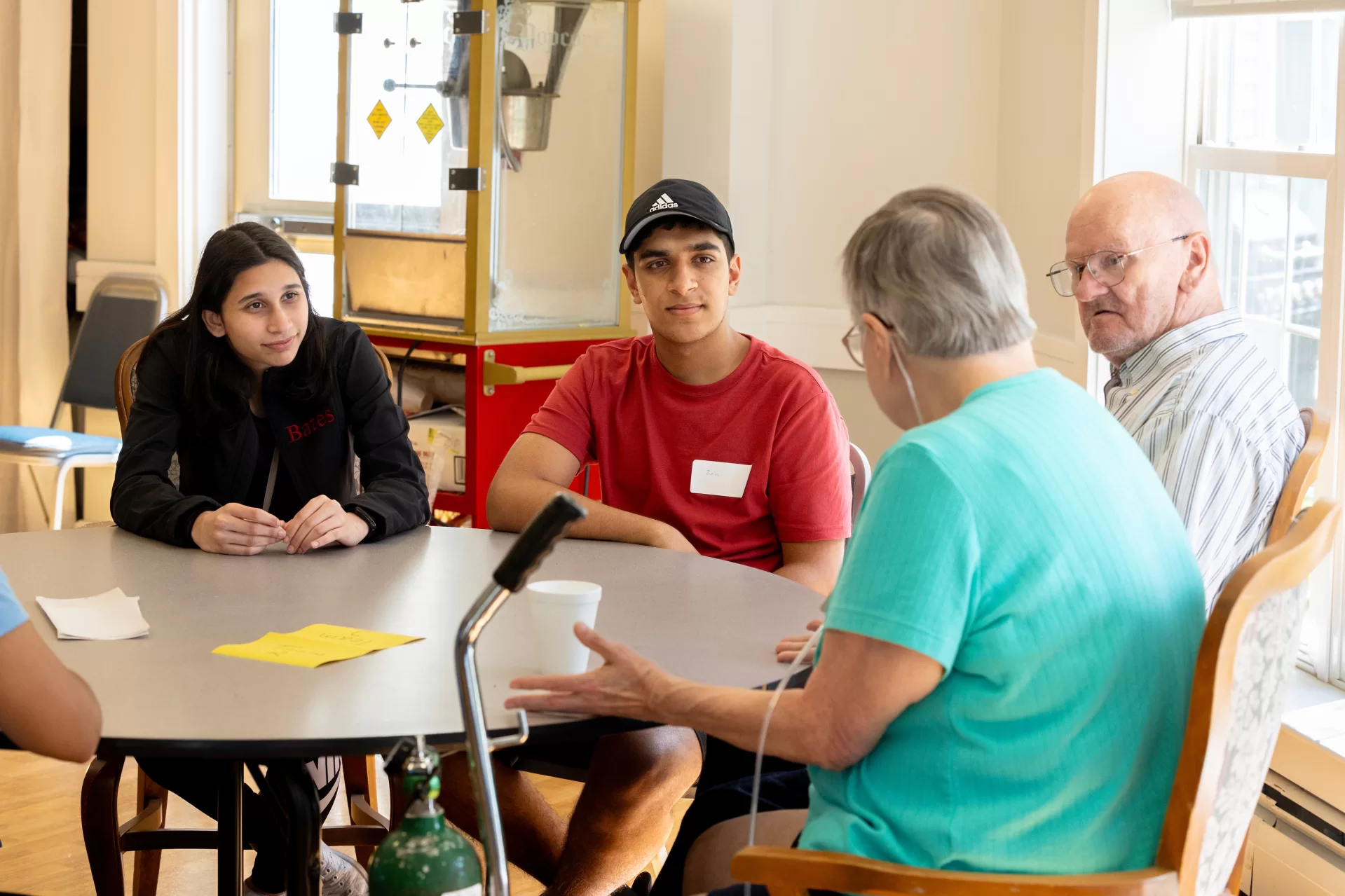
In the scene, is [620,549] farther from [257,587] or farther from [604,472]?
[257,587]

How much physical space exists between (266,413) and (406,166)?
5.84 feet

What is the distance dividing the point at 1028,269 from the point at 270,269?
76.8 inches

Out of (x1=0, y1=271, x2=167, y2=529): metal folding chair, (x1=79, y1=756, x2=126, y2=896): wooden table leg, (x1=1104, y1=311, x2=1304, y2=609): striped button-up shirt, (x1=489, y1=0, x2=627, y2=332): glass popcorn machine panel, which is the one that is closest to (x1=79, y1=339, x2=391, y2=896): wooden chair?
(x1=79, y1=756, x2=126, y2=896): wooden table leg

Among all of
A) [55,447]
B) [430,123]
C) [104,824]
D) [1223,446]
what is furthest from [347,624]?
[55,447]

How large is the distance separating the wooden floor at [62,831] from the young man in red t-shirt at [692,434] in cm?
79

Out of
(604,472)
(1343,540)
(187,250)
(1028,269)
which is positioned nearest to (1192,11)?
(1028,269)

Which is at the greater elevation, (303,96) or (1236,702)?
(303,96)

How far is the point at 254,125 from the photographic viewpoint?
500cm

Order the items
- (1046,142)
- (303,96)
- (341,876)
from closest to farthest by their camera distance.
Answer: (341,876) → (1046,142) → (303,96)

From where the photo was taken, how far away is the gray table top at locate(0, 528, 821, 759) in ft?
4.33

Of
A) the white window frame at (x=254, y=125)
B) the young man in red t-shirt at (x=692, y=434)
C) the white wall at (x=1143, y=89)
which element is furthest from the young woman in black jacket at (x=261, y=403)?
the white window frame at (x=254, y=125)

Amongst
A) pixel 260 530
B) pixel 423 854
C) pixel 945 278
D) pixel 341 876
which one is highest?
pixel 945 278

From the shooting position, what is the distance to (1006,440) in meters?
1.18

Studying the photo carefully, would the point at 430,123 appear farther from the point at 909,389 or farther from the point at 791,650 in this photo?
the point at 909,389
